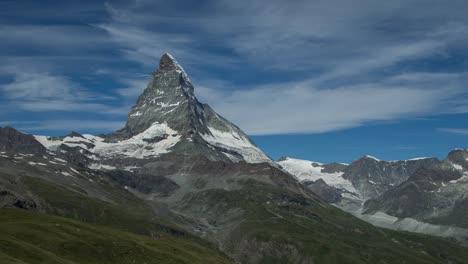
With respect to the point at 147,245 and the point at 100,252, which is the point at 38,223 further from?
the point at 147,245

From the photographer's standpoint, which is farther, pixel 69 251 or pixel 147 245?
pixel 147 245

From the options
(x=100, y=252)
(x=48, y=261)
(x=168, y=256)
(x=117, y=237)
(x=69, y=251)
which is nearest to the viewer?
(x=48, y=261)

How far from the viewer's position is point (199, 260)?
190750 millimetres

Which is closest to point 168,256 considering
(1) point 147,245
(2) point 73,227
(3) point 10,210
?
(1) point 147,245

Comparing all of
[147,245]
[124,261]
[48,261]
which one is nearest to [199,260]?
[147,245]

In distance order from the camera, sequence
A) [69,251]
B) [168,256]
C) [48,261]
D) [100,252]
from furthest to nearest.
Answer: [168,256] → [100,252] → [69,251] → [48,261]

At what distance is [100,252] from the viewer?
158m

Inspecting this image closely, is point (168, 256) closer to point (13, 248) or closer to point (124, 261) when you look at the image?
point (124, 261)

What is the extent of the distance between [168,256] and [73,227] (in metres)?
30.5

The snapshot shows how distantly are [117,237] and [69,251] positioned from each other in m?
36.9

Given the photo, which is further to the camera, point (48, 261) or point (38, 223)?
point (38, 223)

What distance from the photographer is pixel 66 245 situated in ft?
494

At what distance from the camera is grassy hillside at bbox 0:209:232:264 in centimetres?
12669

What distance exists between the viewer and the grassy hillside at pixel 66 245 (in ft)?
416
